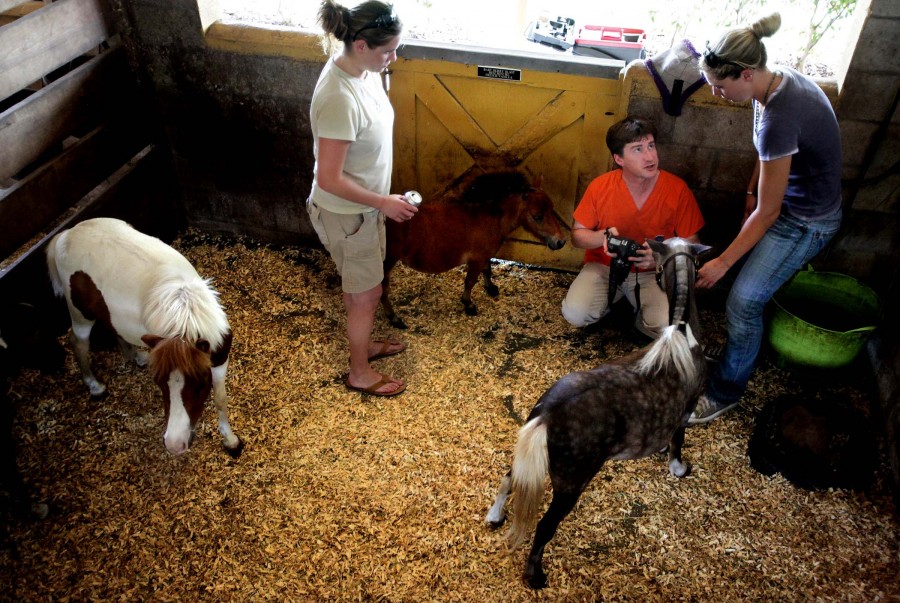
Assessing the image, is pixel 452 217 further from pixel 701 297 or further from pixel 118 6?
pixel 118 6

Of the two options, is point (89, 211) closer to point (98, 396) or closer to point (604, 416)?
point (98, 396)

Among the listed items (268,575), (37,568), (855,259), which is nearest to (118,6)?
(37,568)

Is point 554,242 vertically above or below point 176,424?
above

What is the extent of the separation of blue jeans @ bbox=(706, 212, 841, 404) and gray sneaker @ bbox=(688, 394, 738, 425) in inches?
4.5

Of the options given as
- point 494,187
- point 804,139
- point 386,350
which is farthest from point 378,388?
point 804,139

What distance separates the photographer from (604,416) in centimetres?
258

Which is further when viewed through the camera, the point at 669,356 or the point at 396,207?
the point at 396,207

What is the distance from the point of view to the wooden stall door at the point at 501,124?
4.20 meters

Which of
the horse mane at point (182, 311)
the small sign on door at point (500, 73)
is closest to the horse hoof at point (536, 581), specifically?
the horse mane at point (182, 311)

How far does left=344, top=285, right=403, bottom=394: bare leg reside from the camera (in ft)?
11.4

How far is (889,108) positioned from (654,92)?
4.50 ft

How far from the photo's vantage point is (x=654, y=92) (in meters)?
3.91

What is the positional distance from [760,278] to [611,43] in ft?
6.78

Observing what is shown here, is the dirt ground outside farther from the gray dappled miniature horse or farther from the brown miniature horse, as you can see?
the brown miniature horse
